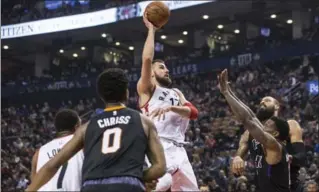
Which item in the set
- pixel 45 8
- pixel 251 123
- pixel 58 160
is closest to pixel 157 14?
pixel 251 123

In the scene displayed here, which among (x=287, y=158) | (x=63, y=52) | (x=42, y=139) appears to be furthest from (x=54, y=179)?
(x=63, y=52)

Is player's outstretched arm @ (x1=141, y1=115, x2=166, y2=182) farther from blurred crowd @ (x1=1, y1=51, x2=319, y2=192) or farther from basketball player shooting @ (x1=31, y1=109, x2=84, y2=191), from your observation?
blurred crowd @ (x1=1, y1=51, x2=319, y2=192)

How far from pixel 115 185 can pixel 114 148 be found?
245 mm

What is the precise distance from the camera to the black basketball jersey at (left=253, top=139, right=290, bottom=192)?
20.2 ft

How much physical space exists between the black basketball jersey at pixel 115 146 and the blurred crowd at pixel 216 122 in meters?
10.4

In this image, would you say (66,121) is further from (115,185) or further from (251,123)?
(251,123)

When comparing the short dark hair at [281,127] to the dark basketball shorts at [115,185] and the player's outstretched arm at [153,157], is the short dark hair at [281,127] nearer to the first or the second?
the player's outstretched arm at [153,157]

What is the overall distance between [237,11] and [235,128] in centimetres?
1082

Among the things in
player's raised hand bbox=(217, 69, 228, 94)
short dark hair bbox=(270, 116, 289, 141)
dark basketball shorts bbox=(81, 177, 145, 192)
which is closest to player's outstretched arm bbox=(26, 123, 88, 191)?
dark basketball shorts bbox=(81, 177, 145, 192)

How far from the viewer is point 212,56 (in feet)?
92.4

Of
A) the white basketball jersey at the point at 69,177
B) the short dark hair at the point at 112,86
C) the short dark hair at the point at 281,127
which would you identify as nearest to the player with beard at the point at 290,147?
the short dark hair at the point at 281,127

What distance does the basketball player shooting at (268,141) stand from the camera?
19.0ft

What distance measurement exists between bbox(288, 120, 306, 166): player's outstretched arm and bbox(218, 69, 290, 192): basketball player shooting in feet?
1.17

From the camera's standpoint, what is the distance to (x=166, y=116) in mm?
6430
